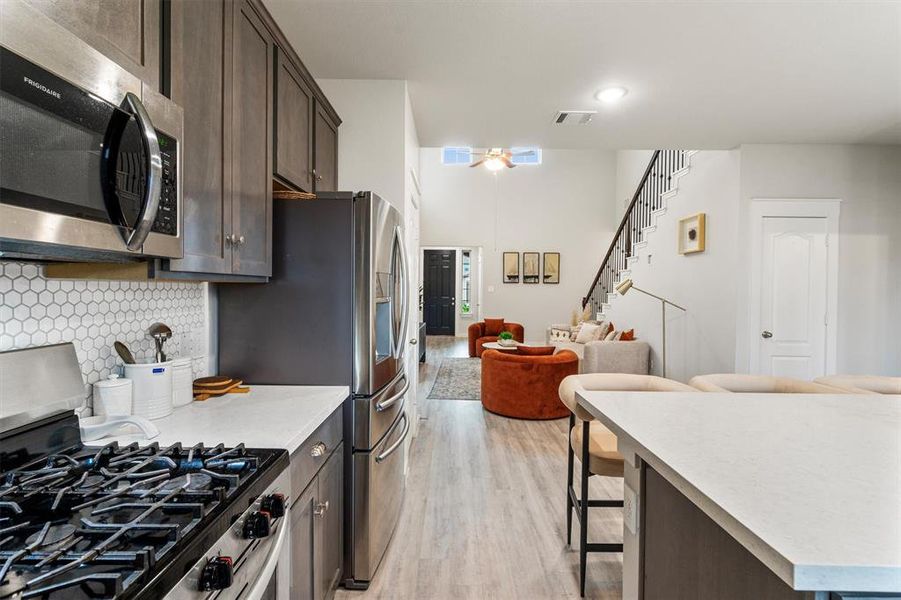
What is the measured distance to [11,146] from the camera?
2.46ft

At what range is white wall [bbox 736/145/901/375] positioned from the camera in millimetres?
4172

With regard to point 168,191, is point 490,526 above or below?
below

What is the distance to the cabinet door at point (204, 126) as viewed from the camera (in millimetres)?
1222

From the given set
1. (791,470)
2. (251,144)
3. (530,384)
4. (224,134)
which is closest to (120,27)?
(224,134)

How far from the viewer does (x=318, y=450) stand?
1528 millimetres

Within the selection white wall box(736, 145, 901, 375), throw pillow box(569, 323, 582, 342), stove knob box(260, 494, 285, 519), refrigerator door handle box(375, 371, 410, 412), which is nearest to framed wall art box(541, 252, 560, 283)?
throw pillow box(569, 323, 582, 342)

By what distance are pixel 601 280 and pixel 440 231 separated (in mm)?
3669

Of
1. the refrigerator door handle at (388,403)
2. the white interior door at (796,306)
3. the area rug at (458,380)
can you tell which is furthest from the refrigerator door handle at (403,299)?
the white interior door at (796,306)

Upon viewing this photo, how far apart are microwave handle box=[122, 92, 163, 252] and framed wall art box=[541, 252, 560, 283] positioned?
29.6ft

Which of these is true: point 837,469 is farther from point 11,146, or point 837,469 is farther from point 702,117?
point 702,117

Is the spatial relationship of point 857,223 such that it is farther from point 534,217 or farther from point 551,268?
point 534,217

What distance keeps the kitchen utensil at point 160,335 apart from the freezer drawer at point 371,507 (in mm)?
853

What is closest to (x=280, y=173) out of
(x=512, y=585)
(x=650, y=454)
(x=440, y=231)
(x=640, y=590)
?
(x=650, y=454)

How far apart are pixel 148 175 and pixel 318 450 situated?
1007 mm
